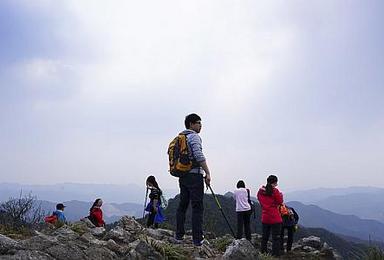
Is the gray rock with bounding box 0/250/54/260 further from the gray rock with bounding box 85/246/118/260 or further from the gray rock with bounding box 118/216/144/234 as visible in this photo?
the gray rock with bounding box 118/216/144/234

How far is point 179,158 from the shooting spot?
6.78 m

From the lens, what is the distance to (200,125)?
7.09 m

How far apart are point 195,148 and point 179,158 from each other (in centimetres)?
35

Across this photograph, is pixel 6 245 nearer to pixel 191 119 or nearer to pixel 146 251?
pixel 146 251

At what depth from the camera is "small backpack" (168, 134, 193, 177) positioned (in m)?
6.73

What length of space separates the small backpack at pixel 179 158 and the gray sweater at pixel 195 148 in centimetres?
7

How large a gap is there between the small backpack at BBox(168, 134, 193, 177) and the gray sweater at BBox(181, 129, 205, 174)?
7 centimetres

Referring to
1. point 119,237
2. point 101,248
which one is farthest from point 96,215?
point 101,248

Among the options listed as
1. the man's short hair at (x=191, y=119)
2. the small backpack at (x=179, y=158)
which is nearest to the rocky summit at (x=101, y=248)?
the small backpack at (x=179, y=158)

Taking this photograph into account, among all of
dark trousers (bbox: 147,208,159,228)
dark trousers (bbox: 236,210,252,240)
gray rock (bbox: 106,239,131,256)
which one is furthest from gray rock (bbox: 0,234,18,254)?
dark trousers (bbox: 236,210,252,240)

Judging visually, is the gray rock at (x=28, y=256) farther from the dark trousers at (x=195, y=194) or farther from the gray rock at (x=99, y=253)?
the dark trousers at (x=195, y=194)

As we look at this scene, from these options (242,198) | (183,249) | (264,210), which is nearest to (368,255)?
(264,210)

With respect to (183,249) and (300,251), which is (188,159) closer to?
(183,249)

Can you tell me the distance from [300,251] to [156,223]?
484 cm
